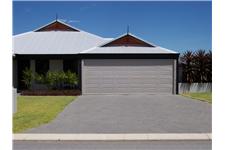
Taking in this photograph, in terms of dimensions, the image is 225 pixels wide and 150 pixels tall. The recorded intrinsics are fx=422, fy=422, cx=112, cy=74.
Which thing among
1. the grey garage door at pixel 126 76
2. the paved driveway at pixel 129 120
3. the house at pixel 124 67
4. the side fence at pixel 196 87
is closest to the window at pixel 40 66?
the house at pixel 124 67

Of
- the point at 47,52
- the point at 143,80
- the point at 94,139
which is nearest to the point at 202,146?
the point at 94,139

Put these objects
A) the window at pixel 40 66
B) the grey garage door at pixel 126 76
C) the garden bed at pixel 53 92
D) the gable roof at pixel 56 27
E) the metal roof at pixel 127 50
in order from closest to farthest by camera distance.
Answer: the garden bed at pixel 53 92
the grey garage door at pixel 126 76
the metal roof at pixel 127 50
the window at pixel 40 66
the gable roof at pixel 56 27

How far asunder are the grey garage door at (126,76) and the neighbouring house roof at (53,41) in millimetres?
2464

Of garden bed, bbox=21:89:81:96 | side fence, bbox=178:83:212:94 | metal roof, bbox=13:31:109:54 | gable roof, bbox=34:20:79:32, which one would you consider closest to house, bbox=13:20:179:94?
garden bed, bbox=21:89:81:96

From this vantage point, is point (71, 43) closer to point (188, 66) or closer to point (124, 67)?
point (124, 67)

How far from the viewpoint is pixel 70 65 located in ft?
102

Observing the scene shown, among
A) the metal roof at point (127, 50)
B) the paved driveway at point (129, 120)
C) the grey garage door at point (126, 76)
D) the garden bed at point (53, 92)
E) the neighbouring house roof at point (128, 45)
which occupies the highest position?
the neighbouring house roof at point (128, 45)

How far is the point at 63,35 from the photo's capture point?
36188mm

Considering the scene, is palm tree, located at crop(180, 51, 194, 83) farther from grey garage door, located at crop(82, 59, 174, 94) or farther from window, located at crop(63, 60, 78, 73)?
window, located at crop(63, 60, 78, 73)

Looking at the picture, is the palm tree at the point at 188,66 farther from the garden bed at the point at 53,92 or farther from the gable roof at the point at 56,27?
the gable roof at the point at 56,27

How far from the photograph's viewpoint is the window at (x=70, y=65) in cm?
3108

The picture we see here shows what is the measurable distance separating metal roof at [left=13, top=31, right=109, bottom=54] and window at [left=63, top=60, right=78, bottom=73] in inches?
34.2
